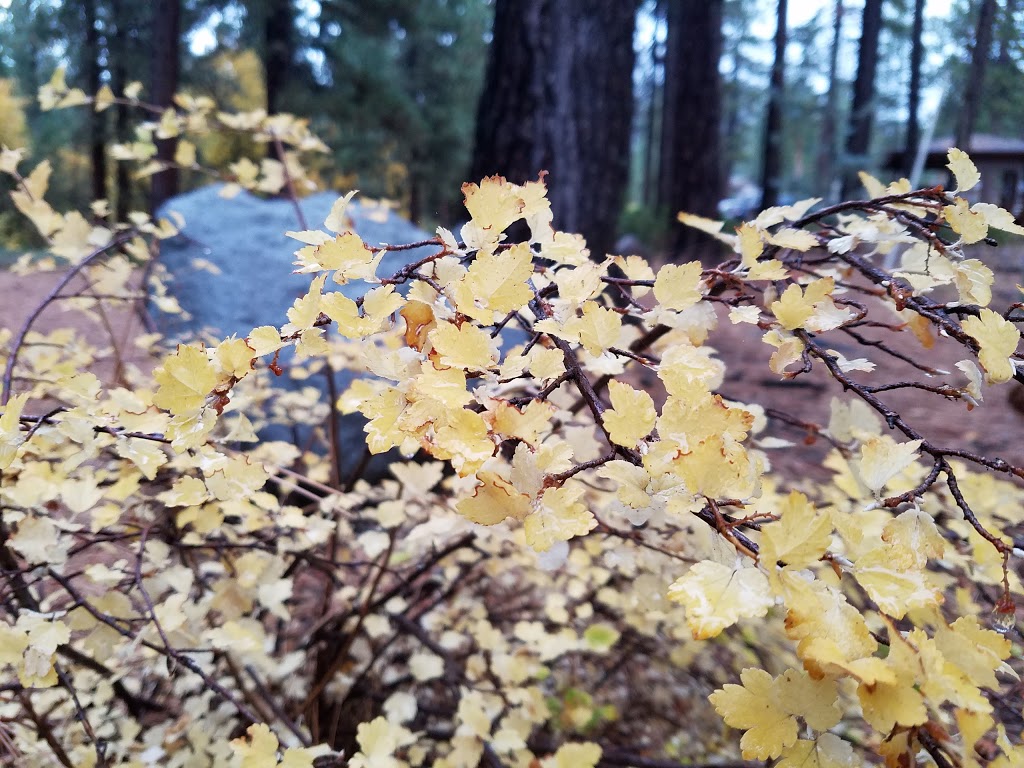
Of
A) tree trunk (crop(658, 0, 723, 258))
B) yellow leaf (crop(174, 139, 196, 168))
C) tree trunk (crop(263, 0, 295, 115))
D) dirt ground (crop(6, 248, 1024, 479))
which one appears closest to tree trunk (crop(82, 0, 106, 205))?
tree trunk (crop(263, 0, 295, 115))

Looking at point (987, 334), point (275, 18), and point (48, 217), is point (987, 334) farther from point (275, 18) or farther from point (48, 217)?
point (275, 18)

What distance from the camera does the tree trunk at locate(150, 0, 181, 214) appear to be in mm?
5684

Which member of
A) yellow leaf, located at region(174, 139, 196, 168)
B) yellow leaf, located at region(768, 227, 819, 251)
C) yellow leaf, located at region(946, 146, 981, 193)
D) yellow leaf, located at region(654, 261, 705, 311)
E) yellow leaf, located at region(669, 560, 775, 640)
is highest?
yellow leaf, located at region(174, 139, 196, 168)

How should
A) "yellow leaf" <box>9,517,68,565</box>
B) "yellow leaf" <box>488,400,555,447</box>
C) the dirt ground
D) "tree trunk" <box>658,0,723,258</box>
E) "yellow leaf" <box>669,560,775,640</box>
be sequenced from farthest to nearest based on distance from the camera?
"tree trunk" <box>658,0,723,258</box>
the dirt ground
"yellow leaf" <box>9,517,68,565</box>
"yellow leaf" <box>488,400,555,447</box>
"yellow leaf" <box>669,560,775,640</box>

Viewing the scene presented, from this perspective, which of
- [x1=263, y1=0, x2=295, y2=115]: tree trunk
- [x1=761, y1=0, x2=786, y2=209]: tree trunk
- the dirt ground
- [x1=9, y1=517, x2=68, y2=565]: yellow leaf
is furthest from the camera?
[x1=761, y1=0, x2=786, y2=209]: tree trunk

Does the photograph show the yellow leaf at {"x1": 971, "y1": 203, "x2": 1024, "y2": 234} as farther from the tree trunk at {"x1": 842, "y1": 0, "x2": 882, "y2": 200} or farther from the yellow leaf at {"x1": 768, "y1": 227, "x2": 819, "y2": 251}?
the tree trunk at {"x1": 842, "y1": 0, "x2": 882, "y2": 200}

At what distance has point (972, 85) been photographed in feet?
12.1

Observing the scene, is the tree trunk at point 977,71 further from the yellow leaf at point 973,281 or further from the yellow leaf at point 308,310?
the yellow leaf at point 308,310

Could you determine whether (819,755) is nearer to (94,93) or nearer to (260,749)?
(260,749)

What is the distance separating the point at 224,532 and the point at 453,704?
0.78 meters

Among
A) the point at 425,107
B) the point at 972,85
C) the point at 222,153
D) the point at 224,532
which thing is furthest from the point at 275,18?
the point at 224,532

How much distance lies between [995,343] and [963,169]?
0.23 meters

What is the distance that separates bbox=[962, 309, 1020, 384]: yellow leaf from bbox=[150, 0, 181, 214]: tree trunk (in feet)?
21.5

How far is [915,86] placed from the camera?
8.84m
